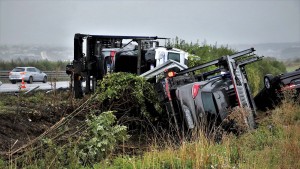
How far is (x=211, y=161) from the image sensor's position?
7016 millimetres

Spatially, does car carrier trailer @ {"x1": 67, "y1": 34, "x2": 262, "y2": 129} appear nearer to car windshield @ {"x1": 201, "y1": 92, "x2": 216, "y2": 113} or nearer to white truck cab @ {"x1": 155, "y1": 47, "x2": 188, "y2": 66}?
car windshield @ {"x1": 201, "y1": 92, "x2": 216, "y2": 113}

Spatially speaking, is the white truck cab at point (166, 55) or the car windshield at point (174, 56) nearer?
the white truck cab at point (166, 55)

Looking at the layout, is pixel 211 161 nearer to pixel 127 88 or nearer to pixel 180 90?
pixel 180 90

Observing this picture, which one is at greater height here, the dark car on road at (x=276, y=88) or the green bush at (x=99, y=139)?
the dark car on road at (x=276, y=88)

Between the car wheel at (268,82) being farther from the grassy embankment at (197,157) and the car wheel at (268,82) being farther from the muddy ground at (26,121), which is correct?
the muddy ground at (26,121)

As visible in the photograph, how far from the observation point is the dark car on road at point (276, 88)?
13.1 meters

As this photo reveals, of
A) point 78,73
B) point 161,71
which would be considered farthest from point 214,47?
point 161,71

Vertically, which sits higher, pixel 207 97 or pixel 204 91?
pixel 204 91

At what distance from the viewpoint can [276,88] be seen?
1377 centimetres

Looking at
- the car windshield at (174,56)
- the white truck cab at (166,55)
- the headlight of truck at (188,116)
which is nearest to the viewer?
the headlight of truck at (188,116)

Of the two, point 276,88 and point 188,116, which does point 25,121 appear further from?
point 276,88

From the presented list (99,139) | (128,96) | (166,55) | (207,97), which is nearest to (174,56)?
(166,55)

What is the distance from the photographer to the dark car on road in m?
13.1

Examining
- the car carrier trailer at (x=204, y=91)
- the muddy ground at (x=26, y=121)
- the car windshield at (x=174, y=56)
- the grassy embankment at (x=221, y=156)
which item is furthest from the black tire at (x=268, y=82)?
the muddy ground at (x=26, y=121)
